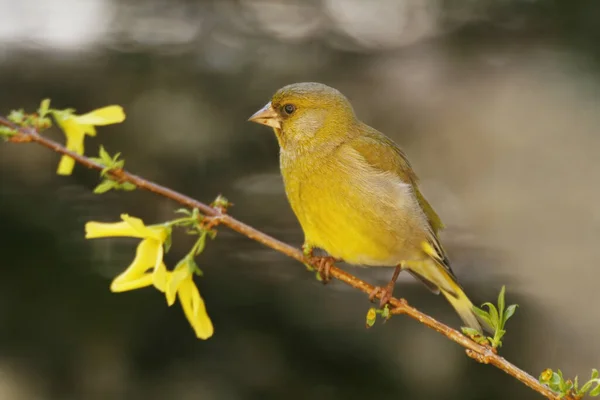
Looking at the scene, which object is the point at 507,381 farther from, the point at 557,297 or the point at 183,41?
the point at 183,41

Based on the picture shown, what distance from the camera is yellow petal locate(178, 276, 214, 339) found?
72cm

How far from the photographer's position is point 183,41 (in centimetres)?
182

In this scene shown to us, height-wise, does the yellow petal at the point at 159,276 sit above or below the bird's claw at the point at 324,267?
below

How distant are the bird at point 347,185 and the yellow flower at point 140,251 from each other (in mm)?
233

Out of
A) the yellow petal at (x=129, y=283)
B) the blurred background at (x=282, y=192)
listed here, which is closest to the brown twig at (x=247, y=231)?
the yellow petal at (x=129, y=283)

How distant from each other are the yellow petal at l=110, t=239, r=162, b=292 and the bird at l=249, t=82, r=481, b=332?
0.24m

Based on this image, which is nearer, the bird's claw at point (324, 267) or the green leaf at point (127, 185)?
the green leaf at point (127, 185)

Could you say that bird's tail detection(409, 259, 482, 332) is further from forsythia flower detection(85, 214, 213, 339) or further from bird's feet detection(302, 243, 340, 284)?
forsythia flower detection(85, 214, 213, 339)

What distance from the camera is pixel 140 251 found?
2.43 feet

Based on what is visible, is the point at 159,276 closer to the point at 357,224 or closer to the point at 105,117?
the point at 105,117

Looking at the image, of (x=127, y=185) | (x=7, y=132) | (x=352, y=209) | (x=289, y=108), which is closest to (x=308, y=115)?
(x=289, y=108)

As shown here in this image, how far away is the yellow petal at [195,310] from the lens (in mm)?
715

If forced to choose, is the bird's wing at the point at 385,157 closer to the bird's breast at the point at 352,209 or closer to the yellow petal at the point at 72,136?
the bird's breast at the point at 352,209

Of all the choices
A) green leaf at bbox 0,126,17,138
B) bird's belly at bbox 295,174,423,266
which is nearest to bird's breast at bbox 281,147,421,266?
bird's belly at bbox 295,174,423,266
